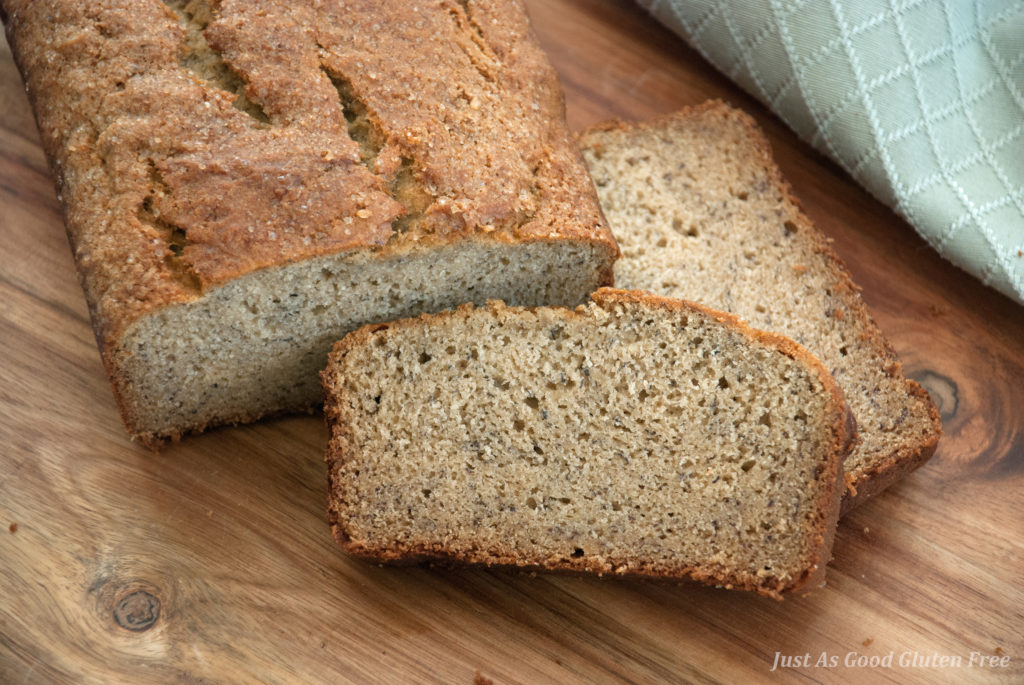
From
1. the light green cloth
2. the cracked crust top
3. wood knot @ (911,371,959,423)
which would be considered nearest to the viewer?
the cracked crust top

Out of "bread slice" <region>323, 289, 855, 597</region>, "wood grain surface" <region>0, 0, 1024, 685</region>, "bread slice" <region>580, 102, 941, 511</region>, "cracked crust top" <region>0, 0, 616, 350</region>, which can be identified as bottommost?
"wood grain surface" <region>0, 0, 1024, 685</region>

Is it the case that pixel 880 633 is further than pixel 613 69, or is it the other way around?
pixel 613 69

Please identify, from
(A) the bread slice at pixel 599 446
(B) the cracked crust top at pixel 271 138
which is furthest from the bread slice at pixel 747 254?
(B) the cracked crust top at pixel 271 138

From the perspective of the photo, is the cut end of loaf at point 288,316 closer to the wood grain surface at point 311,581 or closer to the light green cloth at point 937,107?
the wood grain surface at point 311,581

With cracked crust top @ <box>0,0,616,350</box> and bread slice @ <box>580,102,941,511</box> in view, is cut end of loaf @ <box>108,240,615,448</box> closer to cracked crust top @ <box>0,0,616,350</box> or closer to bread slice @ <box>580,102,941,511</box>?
cracked crust top @ <box>0,0,616,350</box>

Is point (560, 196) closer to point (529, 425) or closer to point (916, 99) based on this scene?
point (529, 425)

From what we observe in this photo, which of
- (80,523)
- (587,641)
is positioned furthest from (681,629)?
(80,523)

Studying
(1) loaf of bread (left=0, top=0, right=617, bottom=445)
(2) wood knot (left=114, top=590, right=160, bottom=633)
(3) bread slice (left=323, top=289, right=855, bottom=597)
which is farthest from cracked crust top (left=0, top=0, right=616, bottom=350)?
(2) wood knot (left=114, top=590, right=160, bottom=633)
